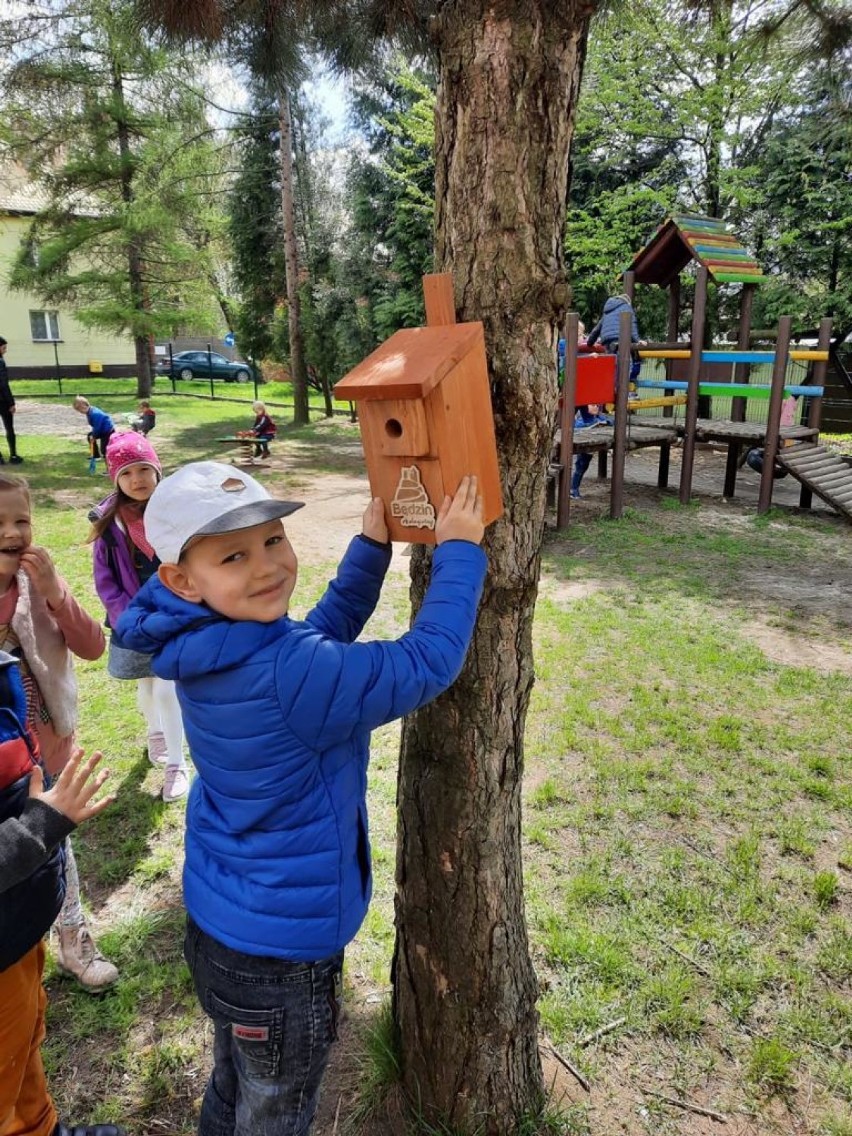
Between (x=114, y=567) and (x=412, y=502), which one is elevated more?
(x=412, y=502)

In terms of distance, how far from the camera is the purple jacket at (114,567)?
323cm

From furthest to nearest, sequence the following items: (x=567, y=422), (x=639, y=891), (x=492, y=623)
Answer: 1. (x=567, y=422)
2. (x=639, y=891)
3. (x=492, y=623)

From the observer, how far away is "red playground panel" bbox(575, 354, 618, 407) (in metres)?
8.68

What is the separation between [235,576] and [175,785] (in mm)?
2461

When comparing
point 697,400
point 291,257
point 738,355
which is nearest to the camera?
point 738,355

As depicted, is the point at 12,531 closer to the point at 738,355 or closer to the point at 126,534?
the point at 126,534

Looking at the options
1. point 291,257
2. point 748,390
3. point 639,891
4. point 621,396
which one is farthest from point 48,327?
point 639,891

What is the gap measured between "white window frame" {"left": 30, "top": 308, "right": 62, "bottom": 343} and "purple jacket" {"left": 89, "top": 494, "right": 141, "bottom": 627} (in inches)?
1120

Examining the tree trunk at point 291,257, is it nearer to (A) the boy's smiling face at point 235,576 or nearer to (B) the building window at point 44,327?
(A) the boy's smiling face at point 235,576

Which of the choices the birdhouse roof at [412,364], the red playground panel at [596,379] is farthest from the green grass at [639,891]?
the red playground panel at [596,379]

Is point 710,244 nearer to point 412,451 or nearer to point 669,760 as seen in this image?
point 669,760

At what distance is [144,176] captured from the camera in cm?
1678

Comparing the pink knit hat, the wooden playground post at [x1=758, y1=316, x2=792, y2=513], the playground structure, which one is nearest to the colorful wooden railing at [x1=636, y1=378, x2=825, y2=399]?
the playground structure

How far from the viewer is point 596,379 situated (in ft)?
28.8
